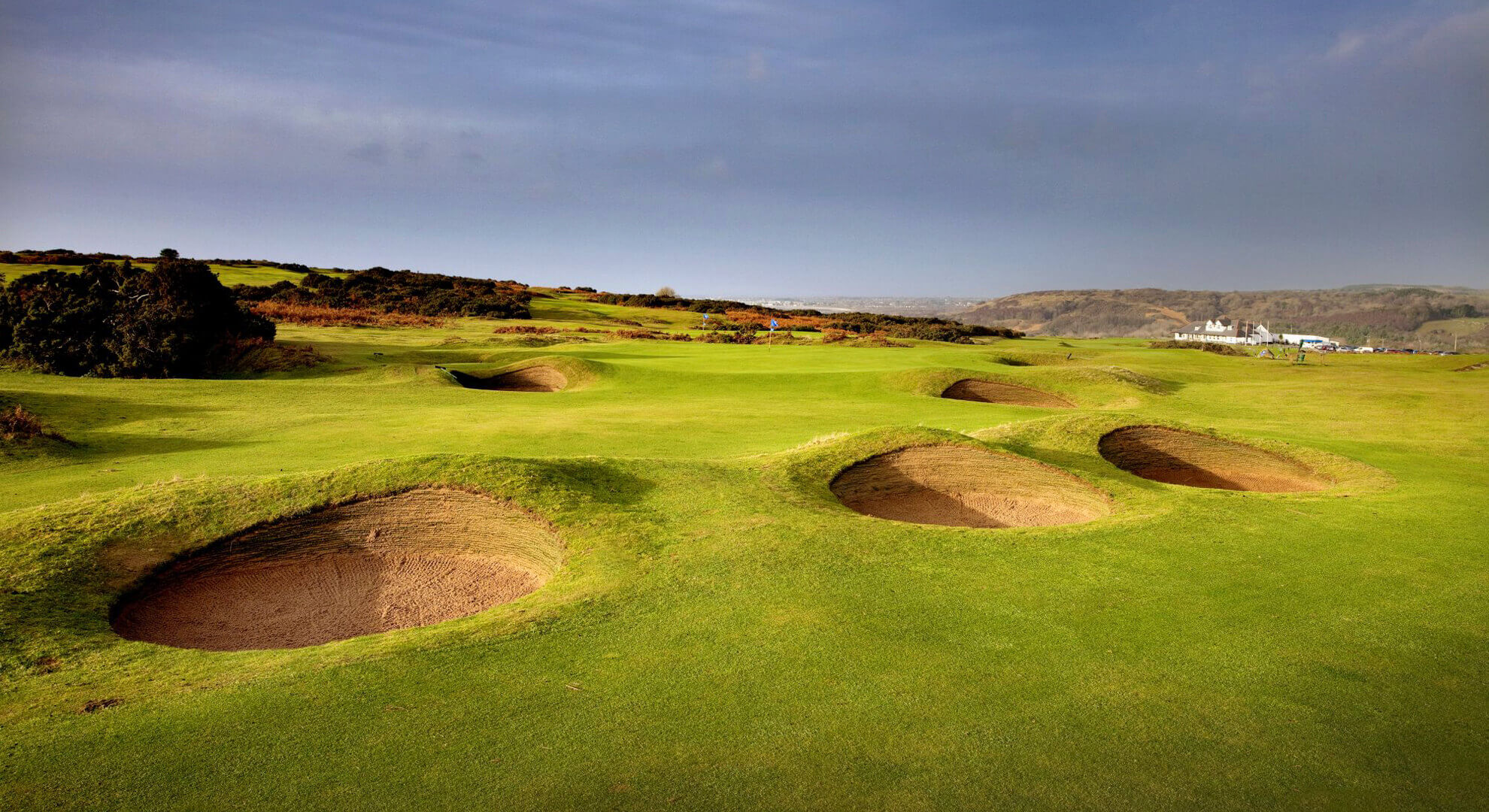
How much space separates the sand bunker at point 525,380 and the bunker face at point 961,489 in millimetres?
18022

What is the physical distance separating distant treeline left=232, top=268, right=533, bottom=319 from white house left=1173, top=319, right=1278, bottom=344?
82454 mm

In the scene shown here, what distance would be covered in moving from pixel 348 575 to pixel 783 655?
5997 millimetres

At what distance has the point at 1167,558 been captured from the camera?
8133 mm

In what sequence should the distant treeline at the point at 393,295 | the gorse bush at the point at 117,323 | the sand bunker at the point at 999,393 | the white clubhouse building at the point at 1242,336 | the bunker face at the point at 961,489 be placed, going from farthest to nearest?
the white clubhouse building at the point at 1242,336
the distant treeline at the point at 393,295
the sand bunker at the point at 999,393
the gorse bush at the point at 117,323
the bunker face at the point at 961,489

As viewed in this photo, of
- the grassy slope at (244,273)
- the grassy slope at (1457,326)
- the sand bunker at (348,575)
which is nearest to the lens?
the sand bunker at (348,575)

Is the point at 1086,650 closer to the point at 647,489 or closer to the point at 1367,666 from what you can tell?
the point at 1367,666

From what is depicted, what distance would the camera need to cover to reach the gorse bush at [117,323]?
23.8 metres

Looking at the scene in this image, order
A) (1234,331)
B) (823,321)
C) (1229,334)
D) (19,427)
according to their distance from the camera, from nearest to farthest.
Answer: (19,427)
(823,321)
(1229,334)
(1234,331)

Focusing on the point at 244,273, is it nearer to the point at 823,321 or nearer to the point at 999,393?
the point at 823,321

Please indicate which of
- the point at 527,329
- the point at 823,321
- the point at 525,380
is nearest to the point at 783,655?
the point at 525,380

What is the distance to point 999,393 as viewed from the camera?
27.0 metres

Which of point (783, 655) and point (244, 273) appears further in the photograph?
point (244, 273)

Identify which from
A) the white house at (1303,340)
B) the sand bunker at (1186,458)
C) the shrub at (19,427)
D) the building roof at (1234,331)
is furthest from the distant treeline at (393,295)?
the building roof at (1234,331)

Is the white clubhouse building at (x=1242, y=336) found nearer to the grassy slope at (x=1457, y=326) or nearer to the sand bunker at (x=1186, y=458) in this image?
the grassy slope at (x=1457, y=326)
